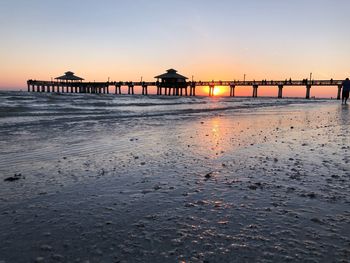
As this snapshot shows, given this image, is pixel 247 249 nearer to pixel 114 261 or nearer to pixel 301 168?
pixel 114 261

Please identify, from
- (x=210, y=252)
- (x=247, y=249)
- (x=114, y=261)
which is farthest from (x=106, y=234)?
(x=247, y=249)

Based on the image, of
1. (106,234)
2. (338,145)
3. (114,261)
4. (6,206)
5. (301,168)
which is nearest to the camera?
(114,261)

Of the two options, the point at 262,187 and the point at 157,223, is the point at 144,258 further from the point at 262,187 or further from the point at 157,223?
the point at 262,187

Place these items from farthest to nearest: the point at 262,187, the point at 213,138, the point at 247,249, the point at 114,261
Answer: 1. the point at 213,138
2. the point at 262,187
3. the point at 247,249
4. the point at 114,261

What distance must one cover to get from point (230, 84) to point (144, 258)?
283 feet

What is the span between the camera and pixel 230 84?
8606cm

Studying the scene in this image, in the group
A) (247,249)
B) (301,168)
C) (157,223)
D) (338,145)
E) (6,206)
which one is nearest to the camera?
(247,249)

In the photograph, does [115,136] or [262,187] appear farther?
[115,136]

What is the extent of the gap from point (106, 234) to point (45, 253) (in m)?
0.52

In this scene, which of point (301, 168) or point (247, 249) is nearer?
point (247, 249)

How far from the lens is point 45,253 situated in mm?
2406

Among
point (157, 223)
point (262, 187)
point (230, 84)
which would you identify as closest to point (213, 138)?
point (262, 187)

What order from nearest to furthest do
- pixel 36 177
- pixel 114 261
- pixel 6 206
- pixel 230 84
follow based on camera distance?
pixel 114 261
pixel 6 206
pixel 36 177
pixel 230 84

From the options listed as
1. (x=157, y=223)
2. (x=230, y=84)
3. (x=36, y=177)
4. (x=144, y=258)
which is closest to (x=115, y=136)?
(x=36, y=177)
